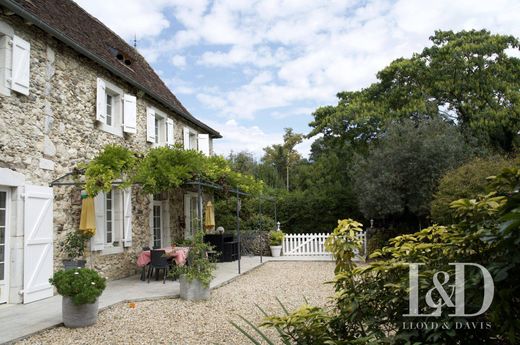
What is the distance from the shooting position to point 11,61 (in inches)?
267

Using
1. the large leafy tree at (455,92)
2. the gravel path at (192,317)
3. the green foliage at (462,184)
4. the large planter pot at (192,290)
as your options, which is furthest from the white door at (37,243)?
the large leafy tree at (455,92)

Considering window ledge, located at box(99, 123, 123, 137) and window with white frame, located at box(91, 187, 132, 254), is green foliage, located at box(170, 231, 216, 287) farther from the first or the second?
window ledge, located at box(99, 123, 123, 137)

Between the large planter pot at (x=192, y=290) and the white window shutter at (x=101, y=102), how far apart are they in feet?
13.3

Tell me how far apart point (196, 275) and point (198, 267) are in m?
0.21

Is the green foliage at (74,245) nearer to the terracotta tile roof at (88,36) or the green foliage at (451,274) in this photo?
the terracotta tile roof at (88,36)

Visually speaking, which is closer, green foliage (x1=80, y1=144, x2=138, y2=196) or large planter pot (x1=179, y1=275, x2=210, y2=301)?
large planter pot (x1=179, y1=275, x2=210, y2=301)

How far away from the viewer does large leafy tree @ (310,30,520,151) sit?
15.1m

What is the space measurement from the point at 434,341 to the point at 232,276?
8.72 m

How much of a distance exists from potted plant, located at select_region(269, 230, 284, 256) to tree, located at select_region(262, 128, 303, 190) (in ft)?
71.2

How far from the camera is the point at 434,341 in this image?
1839mm

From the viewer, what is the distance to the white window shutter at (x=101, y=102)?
29.7ft

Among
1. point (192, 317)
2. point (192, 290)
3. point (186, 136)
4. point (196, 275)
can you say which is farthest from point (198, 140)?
point (192, 317)

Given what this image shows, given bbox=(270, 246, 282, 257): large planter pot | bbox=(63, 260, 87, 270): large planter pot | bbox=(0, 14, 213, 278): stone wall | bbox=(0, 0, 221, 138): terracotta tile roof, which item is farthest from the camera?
bbox=(270, 246, 282, 257): large planter pot

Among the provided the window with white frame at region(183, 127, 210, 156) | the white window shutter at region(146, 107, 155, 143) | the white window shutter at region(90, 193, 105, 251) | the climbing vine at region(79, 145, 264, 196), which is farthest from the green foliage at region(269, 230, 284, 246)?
the white window shutter at region(90, 193, 105, 251)
